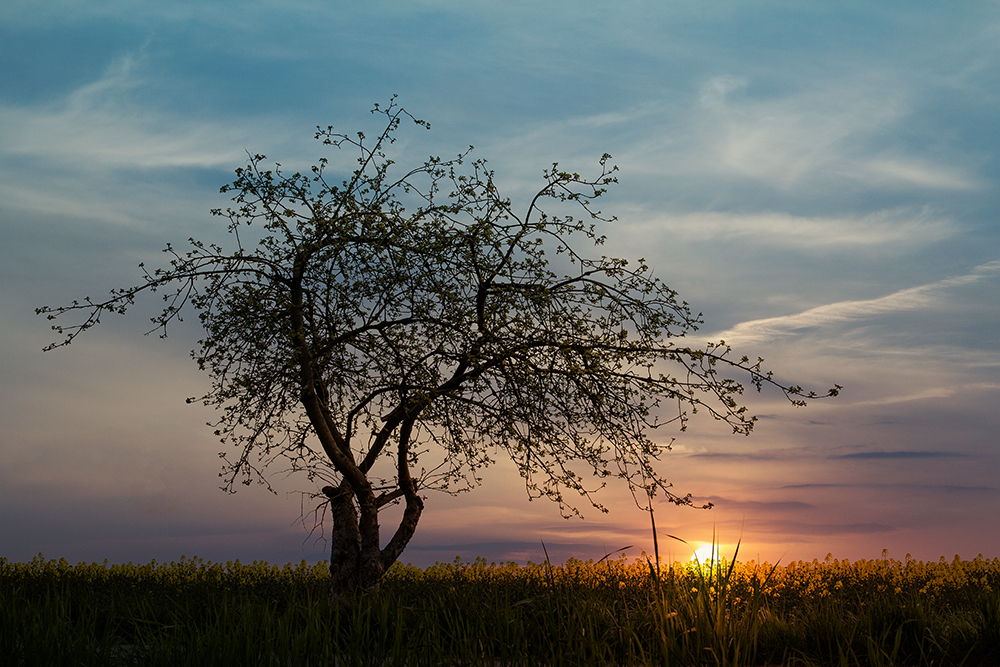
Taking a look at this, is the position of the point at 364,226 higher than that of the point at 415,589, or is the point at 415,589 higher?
the point at 364,226

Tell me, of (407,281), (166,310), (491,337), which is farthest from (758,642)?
(166,310)

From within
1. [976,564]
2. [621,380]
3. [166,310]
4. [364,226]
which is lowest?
[976,564]

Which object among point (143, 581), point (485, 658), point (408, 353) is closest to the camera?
point (485, 658)

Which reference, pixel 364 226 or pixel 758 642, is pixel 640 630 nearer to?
pixel 758 642

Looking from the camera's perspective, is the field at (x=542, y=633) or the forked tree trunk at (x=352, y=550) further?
the forked tree trunk at (x=352, y=550)

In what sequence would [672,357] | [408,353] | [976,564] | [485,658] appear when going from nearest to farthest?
[485,658] → [672,357] → [408,353] → [976,564]

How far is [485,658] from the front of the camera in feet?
21.2

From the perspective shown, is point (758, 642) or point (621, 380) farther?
point (621, 380)

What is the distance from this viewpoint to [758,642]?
7418mm

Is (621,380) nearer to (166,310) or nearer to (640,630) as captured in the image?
(640,630)

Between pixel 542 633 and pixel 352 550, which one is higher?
pixel 352 550

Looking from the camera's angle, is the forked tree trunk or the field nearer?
Result: the field

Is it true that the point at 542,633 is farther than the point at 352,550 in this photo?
No

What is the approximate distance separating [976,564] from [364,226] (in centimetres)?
1405
